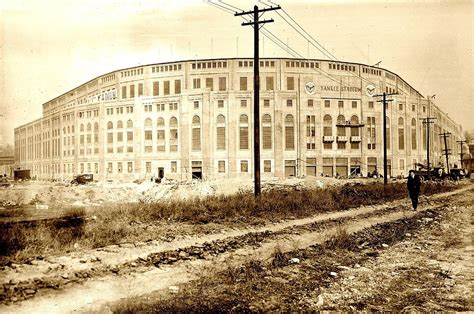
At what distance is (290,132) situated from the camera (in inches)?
2008

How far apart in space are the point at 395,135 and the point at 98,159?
47.1 meters

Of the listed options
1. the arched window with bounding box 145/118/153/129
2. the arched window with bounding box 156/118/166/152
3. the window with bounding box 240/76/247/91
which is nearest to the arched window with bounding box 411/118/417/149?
the window with bounding box 240/76/247/91

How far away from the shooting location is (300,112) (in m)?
51.2

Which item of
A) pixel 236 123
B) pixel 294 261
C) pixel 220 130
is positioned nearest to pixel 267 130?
pixel 236 123

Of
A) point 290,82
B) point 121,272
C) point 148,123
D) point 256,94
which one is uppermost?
point 290,82

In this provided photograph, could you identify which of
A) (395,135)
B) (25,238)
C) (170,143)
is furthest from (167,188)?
(395,135)

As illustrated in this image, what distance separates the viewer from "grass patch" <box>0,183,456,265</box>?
7.24 metres

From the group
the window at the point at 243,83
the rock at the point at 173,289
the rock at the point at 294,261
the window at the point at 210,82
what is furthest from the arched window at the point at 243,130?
the rock at the point at 173,289

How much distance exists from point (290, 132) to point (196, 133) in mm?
13445

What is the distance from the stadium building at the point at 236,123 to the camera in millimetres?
49812

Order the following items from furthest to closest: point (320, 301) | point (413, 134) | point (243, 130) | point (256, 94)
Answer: point (413, 134) → point (243, 130) → point (256, 94) → point (320, 301)

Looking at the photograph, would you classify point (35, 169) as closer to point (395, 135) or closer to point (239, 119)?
point (239, 119)

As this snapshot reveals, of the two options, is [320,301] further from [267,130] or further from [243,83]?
[243,83]

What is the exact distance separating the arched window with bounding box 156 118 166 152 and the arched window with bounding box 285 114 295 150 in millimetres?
17715
